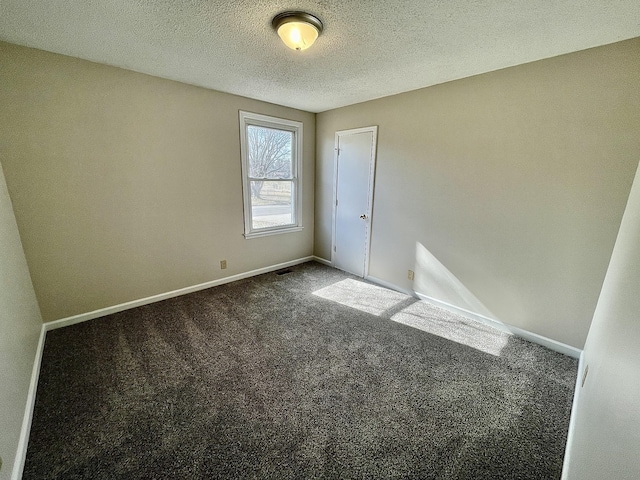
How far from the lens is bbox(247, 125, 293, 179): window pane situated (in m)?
3.51

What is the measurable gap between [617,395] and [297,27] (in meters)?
2.31

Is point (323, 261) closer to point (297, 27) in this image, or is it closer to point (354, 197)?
point (354, 197)

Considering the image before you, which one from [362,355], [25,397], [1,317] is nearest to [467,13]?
[362,355]

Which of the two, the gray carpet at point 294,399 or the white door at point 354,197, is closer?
the gray carpet at point 294,399

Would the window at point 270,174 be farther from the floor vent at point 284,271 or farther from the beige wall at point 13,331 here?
the beige wall at point 13,331

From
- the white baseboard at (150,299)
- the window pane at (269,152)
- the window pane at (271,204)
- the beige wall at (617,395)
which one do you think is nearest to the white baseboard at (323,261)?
the white baseboard at (150,299)

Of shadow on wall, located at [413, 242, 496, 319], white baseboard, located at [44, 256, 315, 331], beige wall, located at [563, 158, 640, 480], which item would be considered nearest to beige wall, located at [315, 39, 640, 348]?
shadow on wall, located at [413, 242, 496, 319]

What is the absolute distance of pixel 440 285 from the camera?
116 inches

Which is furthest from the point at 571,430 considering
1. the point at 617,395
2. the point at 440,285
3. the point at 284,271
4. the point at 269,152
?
the point at 269,152

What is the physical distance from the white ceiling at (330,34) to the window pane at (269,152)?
981 millimetres

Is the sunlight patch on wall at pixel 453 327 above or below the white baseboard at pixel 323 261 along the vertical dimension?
below

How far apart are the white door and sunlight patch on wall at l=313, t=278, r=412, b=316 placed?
1.19 feet

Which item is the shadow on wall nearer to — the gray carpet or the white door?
the gray carpet

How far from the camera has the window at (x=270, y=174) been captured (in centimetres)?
346
